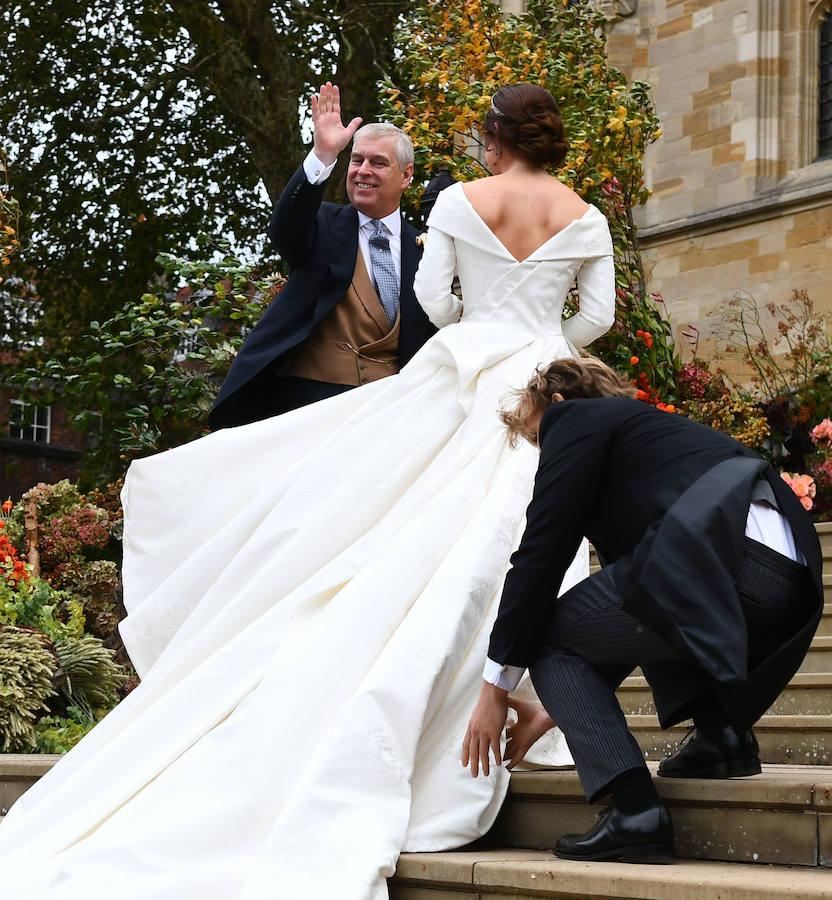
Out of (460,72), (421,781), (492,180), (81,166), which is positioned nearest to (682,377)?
(460,72)

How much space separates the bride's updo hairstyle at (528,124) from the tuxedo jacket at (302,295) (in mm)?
917

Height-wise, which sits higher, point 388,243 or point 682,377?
point 388,243

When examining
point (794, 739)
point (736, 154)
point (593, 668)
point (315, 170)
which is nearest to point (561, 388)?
point (593, 668)

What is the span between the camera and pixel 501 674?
3414 millimetres

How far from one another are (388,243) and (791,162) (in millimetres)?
9214

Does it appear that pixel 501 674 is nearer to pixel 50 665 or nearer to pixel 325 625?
pixel 325 625

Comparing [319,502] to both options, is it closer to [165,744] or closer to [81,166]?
[165,744]

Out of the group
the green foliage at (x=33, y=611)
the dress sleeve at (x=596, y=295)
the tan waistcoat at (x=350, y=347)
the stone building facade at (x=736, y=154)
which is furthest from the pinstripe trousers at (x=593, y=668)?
the stone building facade at (x=736, y=154)

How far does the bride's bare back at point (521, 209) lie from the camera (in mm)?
4469

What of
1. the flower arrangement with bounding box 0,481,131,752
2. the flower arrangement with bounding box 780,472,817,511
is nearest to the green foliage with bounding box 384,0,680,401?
the flower arrangement with bounding box 780,472,817,511

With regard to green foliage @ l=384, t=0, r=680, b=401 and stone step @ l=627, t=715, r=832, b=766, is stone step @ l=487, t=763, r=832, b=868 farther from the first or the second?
green foliage @ l=384, t=0, r=680, b=401

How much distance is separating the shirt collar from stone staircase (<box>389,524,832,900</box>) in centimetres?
238

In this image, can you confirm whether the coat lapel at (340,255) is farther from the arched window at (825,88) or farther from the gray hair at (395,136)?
the arched window at (825,88)

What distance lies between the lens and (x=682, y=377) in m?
10.2
